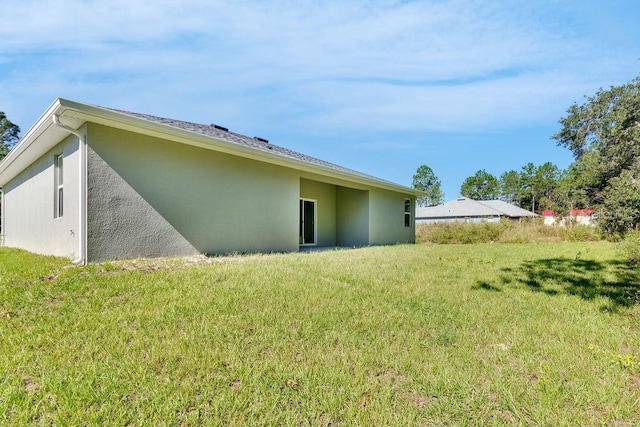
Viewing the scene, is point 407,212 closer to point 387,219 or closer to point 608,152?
point 387,219

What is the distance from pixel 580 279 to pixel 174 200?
902 centimetres

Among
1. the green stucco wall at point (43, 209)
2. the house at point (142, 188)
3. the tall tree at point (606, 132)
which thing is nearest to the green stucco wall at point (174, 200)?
the house at point (142, 188)

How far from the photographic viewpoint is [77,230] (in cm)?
670

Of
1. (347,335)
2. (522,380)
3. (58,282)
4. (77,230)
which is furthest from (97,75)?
(522,380)

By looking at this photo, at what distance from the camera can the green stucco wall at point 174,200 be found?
21.6 feet

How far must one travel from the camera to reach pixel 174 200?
7684 mm

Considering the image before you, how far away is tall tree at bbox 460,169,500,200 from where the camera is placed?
61188mm

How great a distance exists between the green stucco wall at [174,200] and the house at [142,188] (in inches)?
0.8

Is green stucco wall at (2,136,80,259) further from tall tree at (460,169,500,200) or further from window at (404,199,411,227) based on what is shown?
tall tree at (460,169,500,200)

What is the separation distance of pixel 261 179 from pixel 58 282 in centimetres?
582

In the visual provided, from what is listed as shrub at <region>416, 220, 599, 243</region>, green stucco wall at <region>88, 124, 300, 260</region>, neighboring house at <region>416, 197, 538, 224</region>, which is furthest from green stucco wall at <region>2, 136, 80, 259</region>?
neighboring house at <region>416, 197, 538, 224</region>

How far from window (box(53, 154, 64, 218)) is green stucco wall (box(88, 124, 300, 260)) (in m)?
2.79

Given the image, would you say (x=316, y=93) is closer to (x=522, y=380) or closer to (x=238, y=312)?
(x=238, y=312)

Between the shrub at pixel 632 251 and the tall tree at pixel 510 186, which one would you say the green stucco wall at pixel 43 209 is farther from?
the tall tree at pixel 510 186
